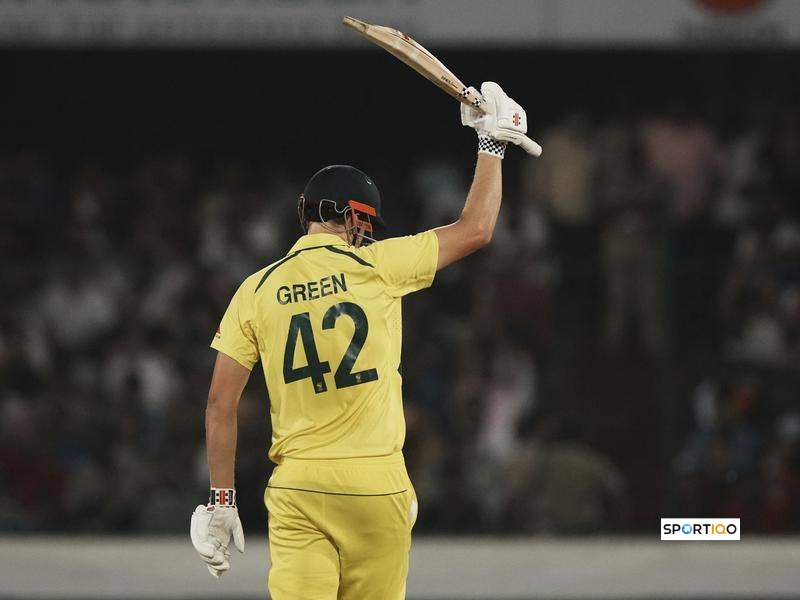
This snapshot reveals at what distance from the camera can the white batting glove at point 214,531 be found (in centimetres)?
413

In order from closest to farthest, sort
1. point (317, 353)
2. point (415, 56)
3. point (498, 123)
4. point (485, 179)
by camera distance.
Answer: point (317, 353) < point (485, 179) < point (498, 123) < point (415, 56)

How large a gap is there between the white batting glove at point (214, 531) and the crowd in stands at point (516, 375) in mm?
4566

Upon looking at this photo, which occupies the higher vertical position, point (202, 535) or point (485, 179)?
point (485, 179)

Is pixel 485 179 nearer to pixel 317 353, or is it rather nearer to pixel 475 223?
pixel 475 223

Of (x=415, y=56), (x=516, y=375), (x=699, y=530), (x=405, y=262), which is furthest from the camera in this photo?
(x=516, y=375)

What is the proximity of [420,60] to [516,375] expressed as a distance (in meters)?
4.96

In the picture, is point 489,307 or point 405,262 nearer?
point 405,262

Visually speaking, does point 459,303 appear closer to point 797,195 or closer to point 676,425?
point 676,425

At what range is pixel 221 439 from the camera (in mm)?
4074

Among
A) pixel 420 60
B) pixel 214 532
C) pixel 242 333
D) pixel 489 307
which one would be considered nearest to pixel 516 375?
pixel 489 307

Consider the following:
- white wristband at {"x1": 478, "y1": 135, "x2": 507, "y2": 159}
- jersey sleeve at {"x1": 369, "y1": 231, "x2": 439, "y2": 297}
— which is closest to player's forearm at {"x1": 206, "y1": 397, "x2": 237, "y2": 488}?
jersey sleeve at {"x1": 369, "y1": 231, "x2": 439, "y2": 297}

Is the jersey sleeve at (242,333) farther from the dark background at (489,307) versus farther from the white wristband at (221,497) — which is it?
the dark background at (489,307)

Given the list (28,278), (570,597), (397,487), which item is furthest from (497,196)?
(28,278)

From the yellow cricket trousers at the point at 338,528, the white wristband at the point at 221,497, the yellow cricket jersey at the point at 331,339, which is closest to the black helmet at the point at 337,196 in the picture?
the yellow cricket jersey at the point at 331,339
